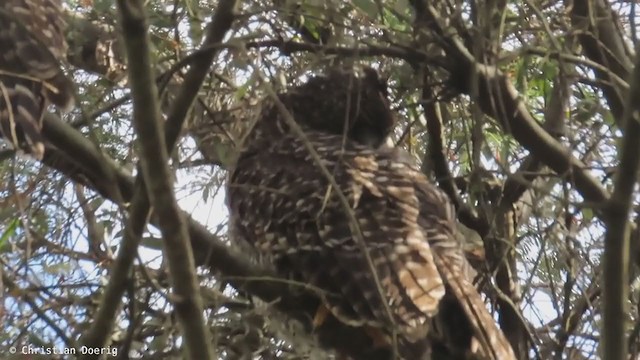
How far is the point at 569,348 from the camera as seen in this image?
347cm

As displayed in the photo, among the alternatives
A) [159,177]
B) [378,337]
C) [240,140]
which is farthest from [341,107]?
[159,177]

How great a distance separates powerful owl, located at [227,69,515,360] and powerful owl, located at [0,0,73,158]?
1.76 ft

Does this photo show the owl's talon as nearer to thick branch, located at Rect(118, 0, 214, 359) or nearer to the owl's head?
thick branch, located at Rect(118, 0, 214, 359)

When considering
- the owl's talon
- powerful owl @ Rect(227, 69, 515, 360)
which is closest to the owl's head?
powerful owl @ Rect(227, 69, 515, 360)

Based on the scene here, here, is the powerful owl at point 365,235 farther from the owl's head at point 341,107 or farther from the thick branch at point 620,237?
the thick branch at point 620,237

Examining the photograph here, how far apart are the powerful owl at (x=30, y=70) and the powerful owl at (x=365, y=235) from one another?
1.76 ft

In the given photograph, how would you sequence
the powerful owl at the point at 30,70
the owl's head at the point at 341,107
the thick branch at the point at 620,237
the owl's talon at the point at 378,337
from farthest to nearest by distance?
the owl's head at the point at 341,107
the owl's talon at the point at 378,337
the powerful owl at the point at 30,70
the thick branch at the point at 620,237

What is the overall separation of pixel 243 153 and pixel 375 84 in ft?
1.61

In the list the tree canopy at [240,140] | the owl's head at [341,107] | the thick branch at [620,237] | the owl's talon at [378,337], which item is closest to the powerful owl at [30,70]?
the tree canopy at [240,140]

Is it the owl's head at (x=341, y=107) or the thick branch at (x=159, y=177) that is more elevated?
the owl's head at (x=341, y=107)

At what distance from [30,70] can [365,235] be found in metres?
0.96

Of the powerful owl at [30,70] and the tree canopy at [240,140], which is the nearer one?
the tree canopy at [240,140]

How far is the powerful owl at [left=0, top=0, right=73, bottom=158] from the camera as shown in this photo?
281 cm

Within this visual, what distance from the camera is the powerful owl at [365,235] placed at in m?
3.04
